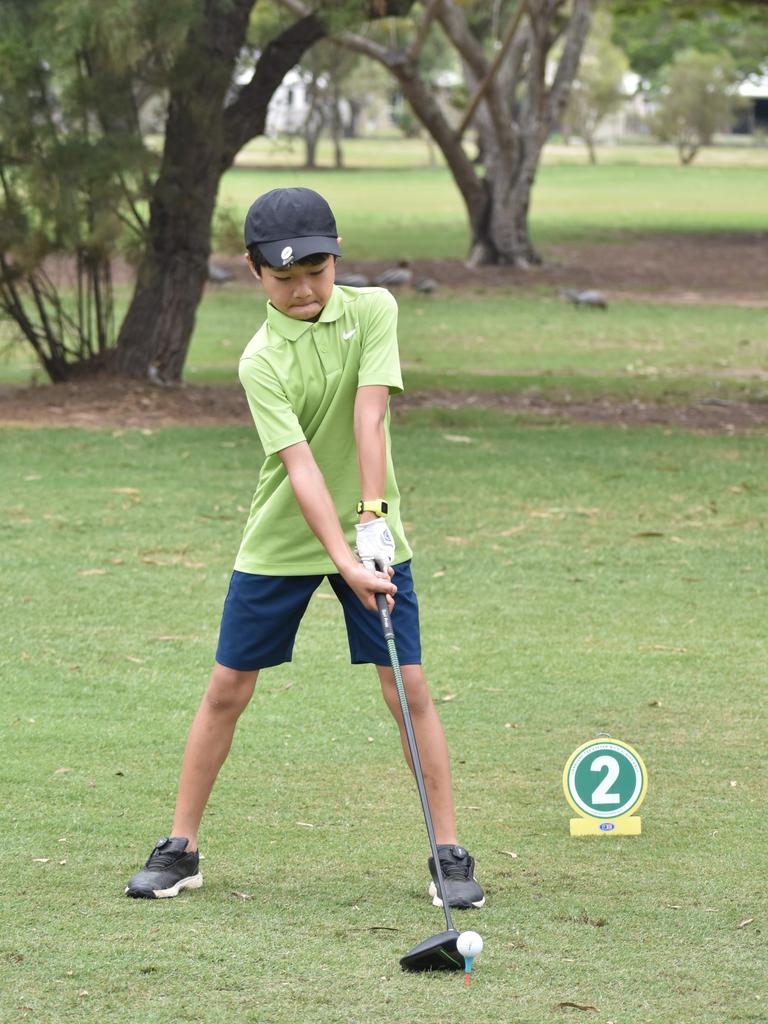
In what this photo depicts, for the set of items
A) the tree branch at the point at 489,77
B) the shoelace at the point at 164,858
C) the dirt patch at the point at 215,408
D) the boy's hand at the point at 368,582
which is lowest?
the dirt patch at the point at 215,408

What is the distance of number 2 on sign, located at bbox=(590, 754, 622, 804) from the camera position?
4371mm

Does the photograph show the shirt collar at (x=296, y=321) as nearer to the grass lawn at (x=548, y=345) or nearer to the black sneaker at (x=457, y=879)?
the black sneaker at (x=457, y=879)

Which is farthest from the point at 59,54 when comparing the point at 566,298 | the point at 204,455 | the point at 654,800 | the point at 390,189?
the point at 390,189

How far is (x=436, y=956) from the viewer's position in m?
3.42

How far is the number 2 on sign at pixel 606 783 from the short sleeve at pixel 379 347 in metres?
1.21

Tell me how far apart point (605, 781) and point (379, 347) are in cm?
138

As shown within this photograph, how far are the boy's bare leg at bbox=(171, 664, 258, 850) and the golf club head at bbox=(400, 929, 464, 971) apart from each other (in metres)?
0.81

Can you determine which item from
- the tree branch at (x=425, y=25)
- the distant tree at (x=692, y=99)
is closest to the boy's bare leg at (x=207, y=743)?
the tree branch at (x=425, y=25)

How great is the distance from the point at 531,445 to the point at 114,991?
7832 mm

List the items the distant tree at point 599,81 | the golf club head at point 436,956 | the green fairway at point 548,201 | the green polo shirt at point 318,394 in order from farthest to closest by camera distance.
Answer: the distant tree at point 599,81, the green fairway at point 548,201, the green polo shirt at point 318,394, the golf club head at point 436,956

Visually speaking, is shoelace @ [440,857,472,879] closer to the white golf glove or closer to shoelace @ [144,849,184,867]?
shoelace @ [144,849,184,867]

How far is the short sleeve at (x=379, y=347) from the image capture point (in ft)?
12.7

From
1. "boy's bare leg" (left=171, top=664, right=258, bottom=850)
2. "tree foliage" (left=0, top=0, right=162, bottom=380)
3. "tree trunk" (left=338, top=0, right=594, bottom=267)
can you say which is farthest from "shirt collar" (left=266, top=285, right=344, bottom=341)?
"tree trunk" (left=338, top=0, right=594, bottom=267)

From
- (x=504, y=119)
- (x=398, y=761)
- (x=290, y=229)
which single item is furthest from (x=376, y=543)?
(x=504, y=119)
